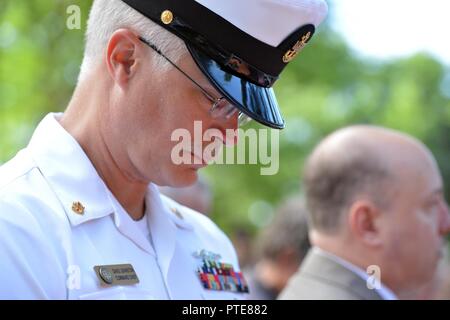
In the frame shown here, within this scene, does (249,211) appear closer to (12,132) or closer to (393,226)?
(12,132)

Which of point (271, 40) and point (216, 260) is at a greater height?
point (271, 40)

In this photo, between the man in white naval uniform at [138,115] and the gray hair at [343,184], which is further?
the gray hair at [343,184]

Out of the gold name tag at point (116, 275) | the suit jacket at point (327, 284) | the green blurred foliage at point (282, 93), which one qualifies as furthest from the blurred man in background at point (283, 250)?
the gold name tag at point (116, 275)

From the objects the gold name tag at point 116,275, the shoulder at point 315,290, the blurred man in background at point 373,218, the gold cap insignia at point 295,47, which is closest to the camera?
the gold name tag at point 116,275

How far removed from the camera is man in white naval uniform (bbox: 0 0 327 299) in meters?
2.18

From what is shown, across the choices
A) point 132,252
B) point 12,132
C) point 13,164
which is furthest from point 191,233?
point 12,132

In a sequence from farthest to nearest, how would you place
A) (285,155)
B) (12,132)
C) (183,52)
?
(285,155) < (12,132) < (183,52)

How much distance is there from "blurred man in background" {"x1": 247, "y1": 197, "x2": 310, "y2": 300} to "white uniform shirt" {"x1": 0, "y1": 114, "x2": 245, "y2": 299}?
8.56ft

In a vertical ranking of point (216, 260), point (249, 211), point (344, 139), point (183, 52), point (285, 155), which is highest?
point (183, 52)

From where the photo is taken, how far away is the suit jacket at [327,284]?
338 centimetres

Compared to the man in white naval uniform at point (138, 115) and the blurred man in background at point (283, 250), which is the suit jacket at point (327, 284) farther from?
the blurred man in background at point (283, 250)

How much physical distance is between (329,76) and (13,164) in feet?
38.0
